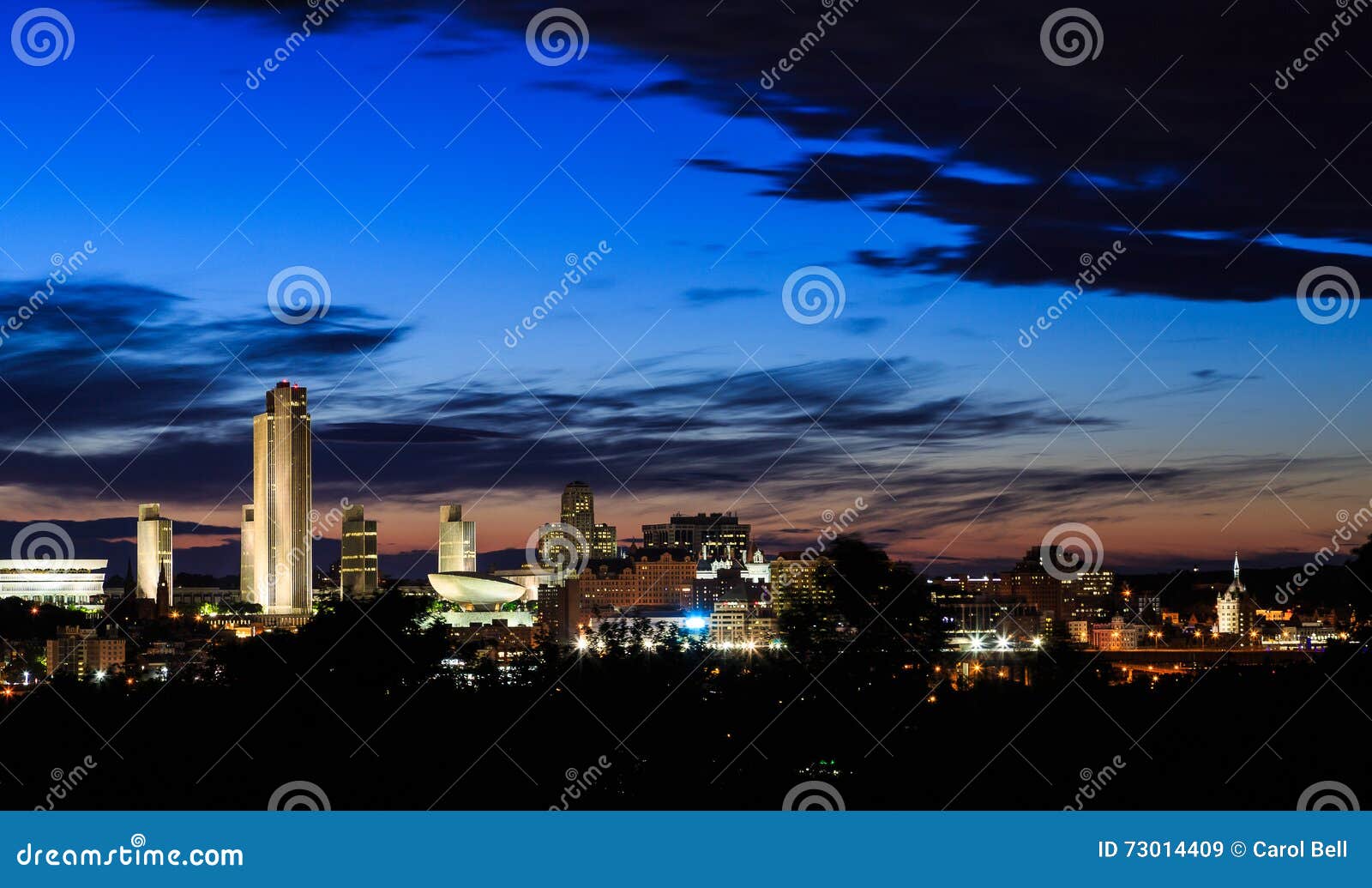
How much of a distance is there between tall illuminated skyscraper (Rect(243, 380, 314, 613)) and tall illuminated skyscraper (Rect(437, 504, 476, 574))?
1291 centimetres

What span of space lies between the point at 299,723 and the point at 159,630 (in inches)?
3468

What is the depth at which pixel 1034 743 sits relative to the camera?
2005 cm

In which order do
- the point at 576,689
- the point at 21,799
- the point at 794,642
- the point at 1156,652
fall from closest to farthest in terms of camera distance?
the point at 21,799 → the point at 576,689 → the point at 794,642 → the point at 1156,652

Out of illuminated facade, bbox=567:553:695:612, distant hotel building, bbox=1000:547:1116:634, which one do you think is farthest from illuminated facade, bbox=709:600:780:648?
illuminated facade, bbox=567:553:695:612

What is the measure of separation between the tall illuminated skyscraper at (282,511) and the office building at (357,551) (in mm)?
3630

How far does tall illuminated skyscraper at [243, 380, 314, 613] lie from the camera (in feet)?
515

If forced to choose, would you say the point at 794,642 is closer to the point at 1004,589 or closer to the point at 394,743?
the point at 394,743

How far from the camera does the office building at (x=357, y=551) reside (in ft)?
538

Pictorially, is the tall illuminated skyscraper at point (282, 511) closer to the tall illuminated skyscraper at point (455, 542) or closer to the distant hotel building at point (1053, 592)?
the tall illuminated skyscraper at point (455, 542)

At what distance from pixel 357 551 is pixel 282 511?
11049mm

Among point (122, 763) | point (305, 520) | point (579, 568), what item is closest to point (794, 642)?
point (122, 763)

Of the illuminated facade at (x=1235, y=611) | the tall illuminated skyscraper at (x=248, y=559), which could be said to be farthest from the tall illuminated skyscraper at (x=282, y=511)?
the illuminated facade at (x=1235, y=611)

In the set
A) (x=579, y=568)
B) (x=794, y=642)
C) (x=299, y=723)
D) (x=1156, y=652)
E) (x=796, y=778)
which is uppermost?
(x=579, y=568)

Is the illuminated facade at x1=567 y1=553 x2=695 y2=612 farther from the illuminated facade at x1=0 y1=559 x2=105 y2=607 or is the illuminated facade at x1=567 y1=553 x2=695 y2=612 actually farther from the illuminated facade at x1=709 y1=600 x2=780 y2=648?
the illuminated facade at x1=0 y1=559 x2=105 y2=607
